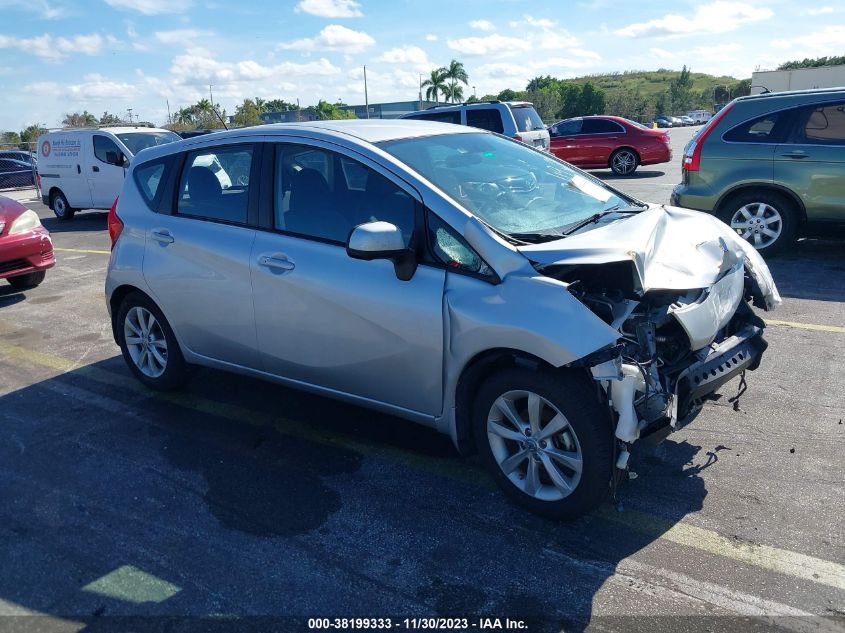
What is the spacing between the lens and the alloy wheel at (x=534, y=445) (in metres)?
3.08

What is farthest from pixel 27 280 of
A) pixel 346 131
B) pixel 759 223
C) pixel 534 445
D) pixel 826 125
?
pixel 826 125

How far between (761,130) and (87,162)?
504 inches

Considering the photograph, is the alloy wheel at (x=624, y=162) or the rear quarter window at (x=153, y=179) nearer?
the rear quarter window at (x=153, y=179)

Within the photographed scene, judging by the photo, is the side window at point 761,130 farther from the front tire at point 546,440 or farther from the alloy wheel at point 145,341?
the alloy wheel at point 145,341

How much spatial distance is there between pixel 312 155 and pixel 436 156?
2.31 ft

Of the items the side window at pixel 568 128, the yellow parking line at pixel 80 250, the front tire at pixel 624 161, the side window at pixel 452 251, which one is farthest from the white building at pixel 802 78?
the side window at pixel 452 251

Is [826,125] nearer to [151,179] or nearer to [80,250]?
[151,179]

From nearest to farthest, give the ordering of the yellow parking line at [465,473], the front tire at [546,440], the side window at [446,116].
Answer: the yellow parking line at [465,473], the front tire at [546,440], the side window at [446,116]

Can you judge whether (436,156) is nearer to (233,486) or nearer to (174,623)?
(233,486)

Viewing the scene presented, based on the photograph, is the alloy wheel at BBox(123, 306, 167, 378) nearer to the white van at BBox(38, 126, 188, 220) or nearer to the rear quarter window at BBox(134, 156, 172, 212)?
the rear quarter window at BBox(134, 156, 172, 212)

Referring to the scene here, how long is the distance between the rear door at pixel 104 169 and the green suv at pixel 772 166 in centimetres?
1110

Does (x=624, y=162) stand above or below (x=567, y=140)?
below

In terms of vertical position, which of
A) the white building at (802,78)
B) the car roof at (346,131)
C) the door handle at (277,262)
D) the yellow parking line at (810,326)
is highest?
the white building at (802,78)

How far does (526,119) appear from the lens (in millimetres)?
14758
